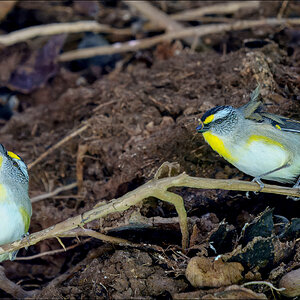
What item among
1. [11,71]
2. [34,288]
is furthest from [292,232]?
[11,71]

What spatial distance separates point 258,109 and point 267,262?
1.51 metres

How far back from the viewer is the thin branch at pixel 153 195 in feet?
10.2

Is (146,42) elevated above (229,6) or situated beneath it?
situated beneath

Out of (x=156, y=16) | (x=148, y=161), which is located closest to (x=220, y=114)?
(x=148, y=161)

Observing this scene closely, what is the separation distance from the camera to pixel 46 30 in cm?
712

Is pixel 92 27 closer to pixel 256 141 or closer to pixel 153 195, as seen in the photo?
pixel 256 141

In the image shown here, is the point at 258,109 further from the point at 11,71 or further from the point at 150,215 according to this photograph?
the point at 11,71

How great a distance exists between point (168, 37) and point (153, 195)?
4493mm

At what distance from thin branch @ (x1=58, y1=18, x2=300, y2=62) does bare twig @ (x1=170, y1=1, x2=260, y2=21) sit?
1.65ft

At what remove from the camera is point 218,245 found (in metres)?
3.37

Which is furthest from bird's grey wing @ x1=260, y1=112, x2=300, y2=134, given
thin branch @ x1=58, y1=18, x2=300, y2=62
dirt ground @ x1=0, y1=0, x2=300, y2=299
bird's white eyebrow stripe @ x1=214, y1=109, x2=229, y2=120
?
thin branch @ x1=58, y1=18, x2=300, y2=62

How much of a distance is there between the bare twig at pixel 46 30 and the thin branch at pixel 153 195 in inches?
175

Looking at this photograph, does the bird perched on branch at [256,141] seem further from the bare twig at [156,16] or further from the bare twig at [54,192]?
the bare twig at [156,16]

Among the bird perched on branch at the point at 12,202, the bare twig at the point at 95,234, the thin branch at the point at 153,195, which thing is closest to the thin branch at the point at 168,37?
the bird perched on branch at the point at 12,202
